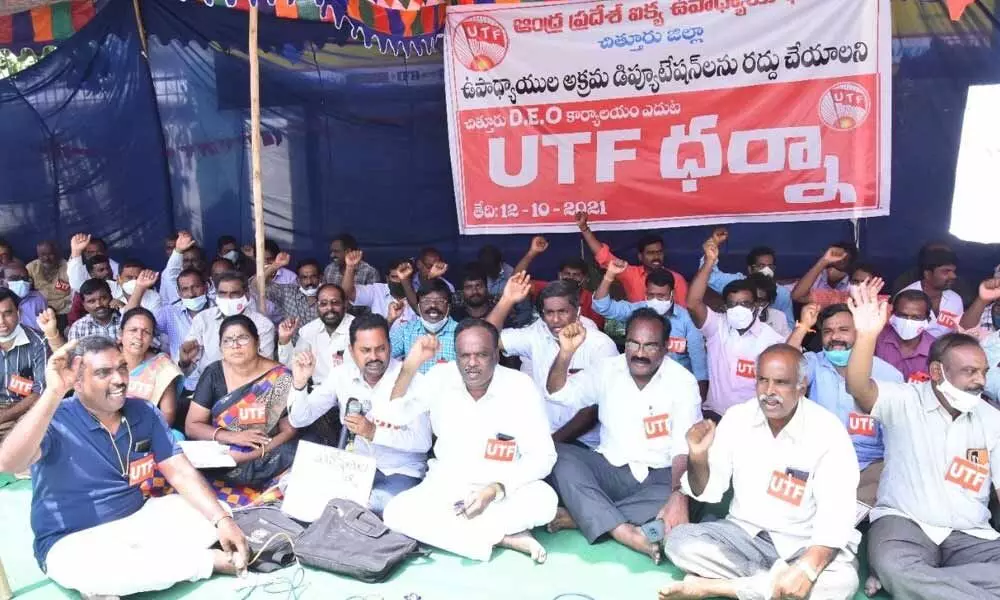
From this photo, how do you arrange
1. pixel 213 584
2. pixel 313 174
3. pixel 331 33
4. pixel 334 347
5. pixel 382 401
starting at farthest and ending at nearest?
1. pixel 313 174
2. pixel 331 33
3. pixel 334 347
4. pixel 382 401
5. pixel 213 584

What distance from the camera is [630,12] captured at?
6160mm

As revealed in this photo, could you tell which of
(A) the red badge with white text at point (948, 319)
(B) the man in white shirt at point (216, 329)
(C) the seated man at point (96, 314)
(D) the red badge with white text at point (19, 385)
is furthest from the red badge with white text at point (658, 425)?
(D) the red badge with white text at point (19, 385)

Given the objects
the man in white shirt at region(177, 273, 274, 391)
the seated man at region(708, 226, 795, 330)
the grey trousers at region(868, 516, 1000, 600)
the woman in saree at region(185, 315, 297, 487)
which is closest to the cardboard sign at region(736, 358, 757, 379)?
the seated man at region(708, 226, 795, 330)

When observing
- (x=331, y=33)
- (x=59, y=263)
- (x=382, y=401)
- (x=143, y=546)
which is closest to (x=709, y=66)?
(x=331, y=33)

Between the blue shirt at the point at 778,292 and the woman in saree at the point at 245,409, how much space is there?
297cm

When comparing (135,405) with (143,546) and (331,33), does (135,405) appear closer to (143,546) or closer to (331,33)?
(143,546)

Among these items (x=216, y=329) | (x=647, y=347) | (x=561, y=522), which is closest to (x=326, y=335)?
(x=216, y=329)

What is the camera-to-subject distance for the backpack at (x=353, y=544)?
12.1 feet

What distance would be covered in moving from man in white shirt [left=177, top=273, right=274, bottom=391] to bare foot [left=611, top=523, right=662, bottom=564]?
9.08 feet

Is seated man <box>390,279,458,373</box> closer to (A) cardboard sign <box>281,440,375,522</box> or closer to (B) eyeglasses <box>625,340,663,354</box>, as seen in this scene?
(A) cardboard sign <box>281,440,375,522</box>

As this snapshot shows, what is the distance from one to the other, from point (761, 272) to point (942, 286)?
45.9 inches

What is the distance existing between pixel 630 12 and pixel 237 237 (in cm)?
401

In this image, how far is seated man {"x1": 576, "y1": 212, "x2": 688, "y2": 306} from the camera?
6.04 m

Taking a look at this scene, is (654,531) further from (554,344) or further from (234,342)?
(234,342)
